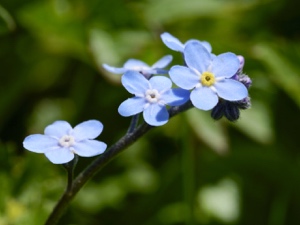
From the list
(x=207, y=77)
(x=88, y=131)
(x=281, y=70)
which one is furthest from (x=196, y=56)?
(x=281, y=70)

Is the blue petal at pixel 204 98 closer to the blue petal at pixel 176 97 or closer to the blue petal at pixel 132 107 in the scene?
the blue petal at pixel 176 97

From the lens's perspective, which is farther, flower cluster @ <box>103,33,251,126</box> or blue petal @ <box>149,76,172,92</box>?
blue petal @ <box>149,76,172,92</box>

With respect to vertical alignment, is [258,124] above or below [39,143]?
below

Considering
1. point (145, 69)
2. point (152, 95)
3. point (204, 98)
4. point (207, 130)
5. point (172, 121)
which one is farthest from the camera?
point (172, 121)

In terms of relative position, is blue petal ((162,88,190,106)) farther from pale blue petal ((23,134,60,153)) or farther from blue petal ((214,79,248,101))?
pale blue petal ((23,134,60,153))

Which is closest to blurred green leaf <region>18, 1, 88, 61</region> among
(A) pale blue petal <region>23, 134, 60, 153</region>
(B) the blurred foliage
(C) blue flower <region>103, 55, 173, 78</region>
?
(B) the blurred foliage

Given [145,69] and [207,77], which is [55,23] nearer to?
[145,69]

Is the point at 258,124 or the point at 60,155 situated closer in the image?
the point at 60,155
